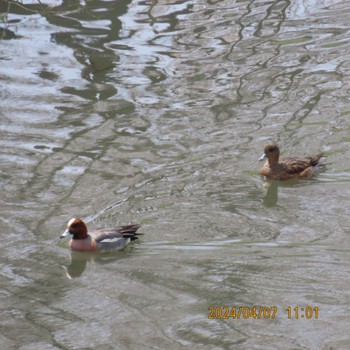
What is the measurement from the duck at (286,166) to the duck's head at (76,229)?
8.74 feet

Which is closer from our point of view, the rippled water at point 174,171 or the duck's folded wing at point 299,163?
the rippled water at point 174,171

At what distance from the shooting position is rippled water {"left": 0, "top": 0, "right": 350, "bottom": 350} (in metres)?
8.37

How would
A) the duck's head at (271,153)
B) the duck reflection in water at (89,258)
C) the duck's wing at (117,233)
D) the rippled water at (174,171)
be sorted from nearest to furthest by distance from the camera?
1. the rippled water at (174,171)
2. the duck reflection in water at (89,258)
3. the duck's wing at (117,233)
4. the duck's head at (271,153)

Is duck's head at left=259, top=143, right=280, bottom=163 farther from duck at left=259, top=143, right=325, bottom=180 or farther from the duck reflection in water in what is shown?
the duck reflection in water

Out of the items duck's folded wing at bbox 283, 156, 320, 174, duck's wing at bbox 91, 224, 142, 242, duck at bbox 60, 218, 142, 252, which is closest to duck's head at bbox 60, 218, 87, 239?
duck at bbox 60, 218, 142, 252

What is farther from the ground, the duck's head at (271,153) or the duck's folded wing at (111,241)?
the duck's head at (271,153)

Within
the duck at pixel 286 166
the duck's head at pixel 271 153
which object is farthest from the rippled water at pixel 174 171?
the duck's head at pixel 271 153

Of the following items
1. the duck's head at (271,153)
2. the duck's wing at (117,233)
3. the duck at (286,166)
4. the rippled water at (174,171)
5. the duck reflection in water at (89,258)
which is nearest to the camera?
the rippled water at (174,171)

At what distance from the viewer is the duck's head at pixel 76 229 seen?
986cm

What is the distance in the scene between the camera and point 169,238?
991 centimetres

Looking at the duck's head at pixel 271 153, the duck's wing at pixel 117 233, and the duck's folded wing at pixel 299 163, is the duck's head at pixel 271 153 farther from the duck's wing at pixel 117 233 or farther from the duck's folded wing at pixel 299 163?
the duck's wing at pixel 117 233

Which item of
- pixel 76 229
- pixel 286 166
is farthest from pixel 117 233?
pixel 286 166

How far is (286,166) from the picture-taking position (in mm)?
11516

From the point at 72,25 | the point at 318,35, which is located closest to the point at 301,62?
the point at 318,35
